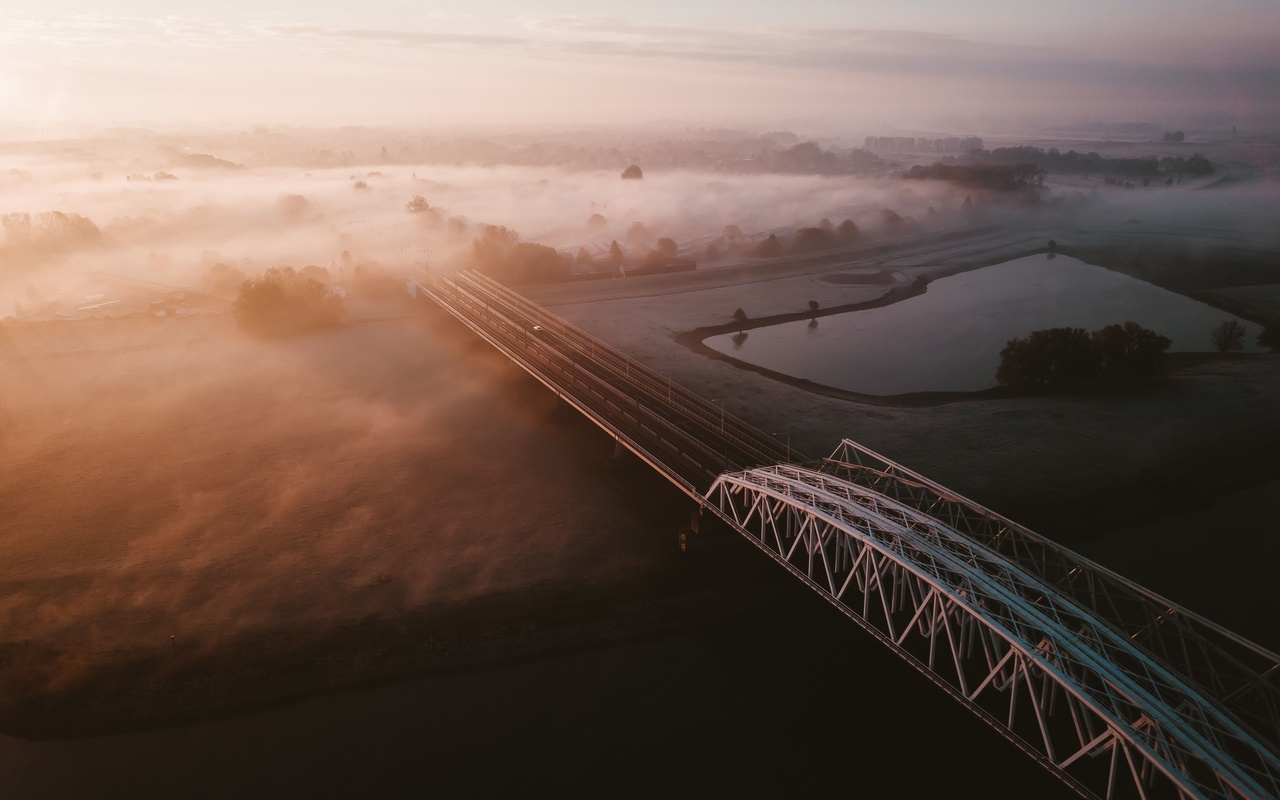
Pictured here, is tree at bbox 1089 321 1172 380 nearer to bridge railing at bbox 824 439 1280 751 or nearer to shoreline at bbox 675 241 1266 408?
shoreline at bbox 675 241 1266 408

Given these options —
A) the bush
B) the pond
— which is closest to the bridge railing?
the pond

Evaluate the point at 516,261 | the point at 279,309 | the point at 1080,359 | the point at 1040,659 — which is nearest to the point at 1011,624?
the point at 1040,659

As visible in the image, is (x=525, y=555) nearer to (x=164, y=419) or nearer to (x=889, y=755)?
(x=889, y=755)

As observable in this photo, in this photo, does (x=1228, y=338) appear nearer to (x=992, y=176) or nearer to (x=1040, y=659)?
(x=1040, y=659)

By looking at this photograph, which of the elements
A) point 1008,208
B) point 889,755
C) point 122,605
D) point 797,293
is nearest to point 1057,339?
point 797,293

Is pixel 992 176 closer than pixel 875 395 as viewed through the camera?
No

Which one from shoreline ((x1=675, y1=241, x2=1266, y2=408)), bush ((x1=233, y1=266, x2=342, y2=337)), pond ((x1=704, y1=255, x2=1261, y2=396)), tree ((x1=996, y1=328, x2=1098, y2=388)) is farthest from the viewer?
bush ((x1=233, y1=266, x2=342, y2=337))

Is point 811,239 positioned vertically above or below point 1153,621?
above
